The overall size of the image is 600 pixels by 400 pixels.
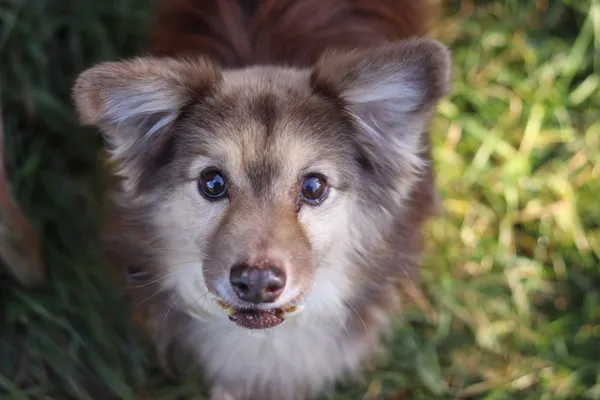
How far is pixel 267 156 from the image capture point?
183 cm

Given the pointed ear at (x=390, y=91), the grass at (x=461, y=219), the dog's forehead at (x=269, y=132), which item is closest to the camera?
the pointed ear at (x=390, y=91)

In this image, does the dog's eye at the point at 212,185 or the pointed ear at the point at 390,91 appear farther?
the dog's eye at the point at 212,185

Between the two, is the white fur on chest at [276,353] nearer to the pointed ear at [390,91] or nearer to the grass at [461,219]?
the grass at [461,219]

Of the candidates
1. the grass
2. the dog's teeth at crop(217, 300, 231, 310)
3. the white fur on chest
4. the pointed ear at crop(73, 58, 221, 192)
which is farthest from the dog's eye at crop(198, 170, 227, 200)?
the grass

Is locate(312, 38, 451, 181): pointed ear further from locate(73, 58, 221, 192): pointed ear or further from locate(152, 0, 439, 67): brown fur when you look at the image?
locate(152, 0, 439, 67): brown fur

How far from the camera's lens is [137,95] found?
1785mm

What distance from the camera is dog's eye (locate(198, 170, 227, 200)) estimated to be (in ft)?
6.19

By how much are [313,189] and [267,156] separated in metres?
0.16

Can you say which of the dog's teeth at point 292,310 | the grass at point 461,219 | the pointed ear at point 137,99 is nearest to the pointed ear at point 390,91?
the pointed ear at point 137,99

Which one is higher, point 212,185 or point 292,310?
point 212,185

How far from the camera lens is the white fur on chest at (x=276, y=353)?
7.52ft

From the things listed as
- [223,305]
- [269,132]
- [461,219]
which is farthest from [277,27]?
[461,219]

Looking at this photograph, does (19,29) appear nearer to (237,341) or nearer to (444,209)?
(237,341)

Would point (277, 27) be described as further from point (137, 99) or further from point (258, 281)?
point (258, 281)
